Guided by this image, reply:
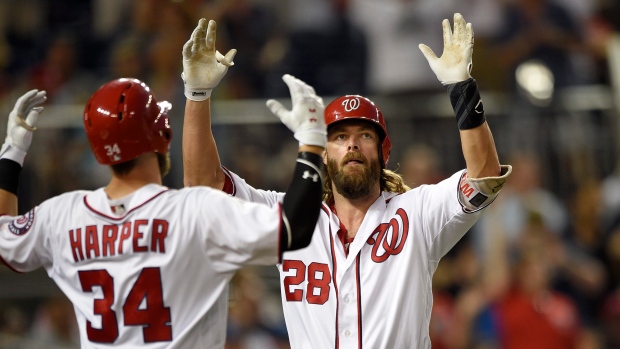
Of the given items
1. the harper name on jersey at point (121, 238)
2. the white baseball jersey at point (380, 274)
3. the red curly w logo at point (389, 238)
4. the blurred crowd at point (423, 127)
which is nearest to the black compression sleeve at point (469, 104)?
the white baseball jersey at point (380, 274)

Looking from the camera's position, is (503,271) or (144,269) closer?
(144,269)

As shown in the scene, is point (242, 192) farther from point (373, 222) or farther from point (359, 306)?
point (359, 306)

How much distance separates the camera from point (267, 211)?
11.4 ft

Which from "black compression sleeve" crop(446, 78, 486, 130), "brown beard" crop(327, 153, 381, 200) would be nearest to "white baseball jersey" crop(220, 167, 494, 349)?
"brown beard" crop(327, 153, 381, 200)

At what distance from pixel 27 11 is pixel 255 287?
541cm

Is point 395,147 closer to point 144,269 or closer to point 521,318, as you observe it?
point 521,318

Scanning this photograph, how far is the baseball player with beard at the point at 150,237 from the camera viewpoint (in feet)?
11.3

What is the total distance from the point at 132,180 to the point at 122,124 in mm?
231

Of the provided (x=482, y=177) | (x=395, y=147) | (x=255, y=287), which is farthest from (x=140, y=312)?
(x=395, y=147)

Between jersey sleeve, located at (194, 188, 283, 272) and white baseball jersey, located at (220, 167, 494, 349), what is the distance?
1057 millimetres

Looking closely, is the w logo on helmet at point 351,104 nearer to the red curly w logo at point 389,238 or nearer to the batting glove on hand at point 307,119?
the red curly w logo at point 389,238

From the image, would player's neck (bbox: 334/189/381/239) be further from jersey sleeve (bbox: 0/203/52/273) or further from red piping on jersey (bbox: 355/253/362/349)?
jersey sleeve (bbox: 0/203/52/273)

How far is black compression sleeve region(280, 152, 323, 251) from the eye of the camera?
344cm

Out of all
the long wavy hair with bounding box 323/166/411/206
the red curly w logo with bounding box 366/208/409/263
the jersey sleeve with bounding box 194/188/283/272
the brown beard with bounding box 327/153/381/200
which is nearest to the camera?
the jersey sleeve with bounding box 194/188/283/272
